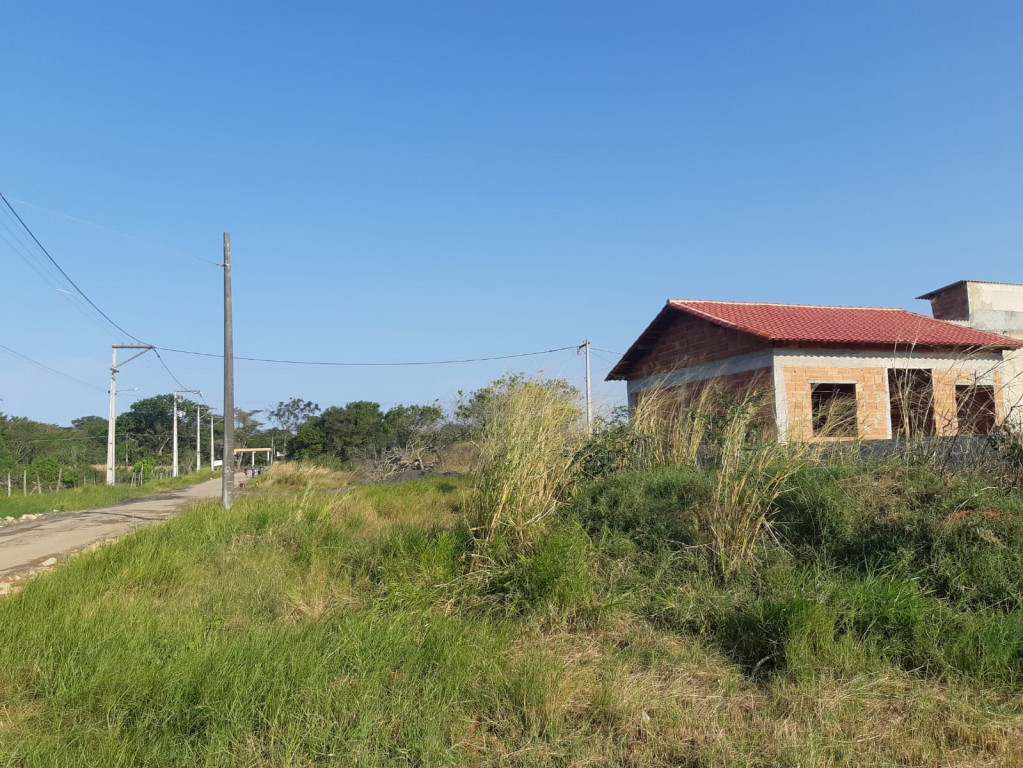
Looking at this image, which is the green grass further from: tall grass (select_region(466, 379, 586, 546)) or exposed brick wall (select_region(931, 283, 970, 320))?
exposed brick wall (select_region(931, 283, 970, 320))

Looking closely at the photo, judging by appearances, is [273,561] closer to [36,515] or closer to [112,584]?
[112,584]

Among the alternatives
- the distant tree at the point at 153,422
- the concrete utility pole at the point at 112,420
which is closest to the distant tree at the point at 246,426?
the distant tree at the point at 153,422

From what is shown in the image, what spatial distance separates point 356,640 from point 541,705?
3.97 feet

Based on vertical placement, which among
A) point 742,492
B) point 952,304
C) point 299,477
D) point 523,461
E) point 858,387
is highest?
point 952,304

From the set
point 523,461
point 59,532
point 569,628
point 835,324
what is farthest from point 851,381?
point 59,532

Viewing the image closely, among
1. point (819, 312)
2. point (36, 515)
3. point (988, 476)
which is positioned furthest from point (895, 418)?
point (36, 515)

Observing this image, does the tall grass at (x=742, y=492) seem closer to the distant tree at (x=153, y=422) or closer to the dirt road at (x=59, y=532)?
the dirt road at (x=59, y=532)

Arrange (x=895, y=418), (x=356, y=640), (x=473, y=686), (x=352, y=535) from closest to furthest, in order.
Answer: (x=473, y=686)
(x=356, y=640)
(x=352, y=535)
(x=895, y=418)

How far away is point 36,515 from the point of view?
53.4 ft

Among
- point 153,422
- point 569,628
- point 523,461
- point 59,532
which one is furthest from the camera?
point 153,422

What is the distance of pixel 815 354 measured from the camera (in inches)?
555

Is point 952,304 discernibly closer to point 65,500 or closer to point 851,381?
point 851,381

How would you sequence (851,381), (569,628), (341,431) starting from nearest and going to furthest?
(569,628) → (851,381) → (341,431)

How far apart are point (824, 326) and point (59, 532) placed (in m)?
15.0
